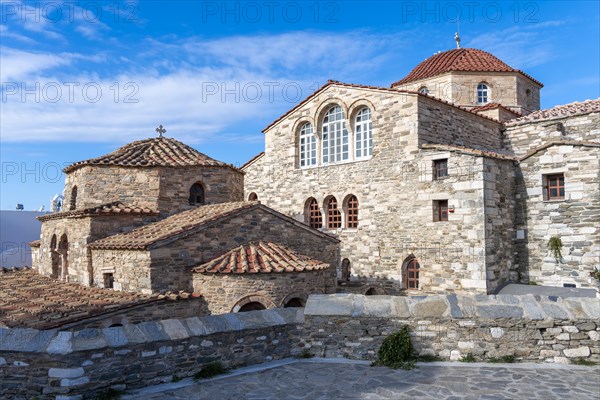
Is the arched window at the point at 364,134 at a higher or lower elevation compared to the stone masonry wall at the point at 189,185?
higher

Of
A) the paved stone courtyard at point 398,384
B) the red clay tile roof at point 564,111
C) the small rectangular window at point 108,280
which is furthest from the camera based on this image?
the red clay tile roof at point 564,111

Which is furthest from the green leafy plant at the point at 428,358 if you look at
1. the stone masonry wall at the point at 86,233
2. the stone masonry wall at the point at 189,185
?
the stone masonry wall at the point at 189,185

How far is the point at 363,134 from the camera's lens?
17.2 meters

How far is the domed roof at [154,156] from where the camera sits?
1495 centimetres

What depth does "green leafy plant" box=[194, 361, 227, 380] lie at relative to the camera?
608 centimetres

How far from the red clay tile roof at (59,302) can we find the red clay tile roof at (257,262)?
2.95 ft

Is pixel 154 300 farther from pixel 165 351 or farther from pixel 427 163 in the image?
pixel 427 163

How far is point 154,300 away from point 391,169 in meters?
9.36

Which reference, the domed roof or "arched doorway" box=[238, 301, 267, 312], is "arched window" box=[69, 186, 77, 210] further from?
"arched doorway" box=[238, 301, 267, 312]

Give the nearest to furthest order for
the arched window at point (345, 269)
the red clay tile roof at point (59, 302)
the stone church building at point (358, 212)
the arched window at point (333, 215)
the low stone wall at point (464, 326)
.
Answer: the low stone wall at point (464, 326), the red clay tile roof at point (59, 302), the stone church building at point (358, 212), the arched window at point (345, 269), the arched window at point (333, 215)

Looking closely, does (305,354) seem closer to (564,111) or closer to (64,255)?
(64,255)

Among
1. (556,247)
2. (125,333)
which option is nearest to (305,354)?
(125,333)

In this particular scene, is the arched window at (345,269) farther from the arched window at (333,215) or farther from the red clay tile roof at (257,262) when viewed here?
the red clay tile roof at (257,262)

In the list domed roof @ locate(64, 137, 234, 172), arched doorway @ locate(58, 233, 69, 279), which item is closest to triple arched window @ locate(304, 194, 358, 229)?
domed roof @ locate(64, 137, 234, 172)
